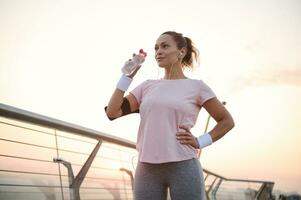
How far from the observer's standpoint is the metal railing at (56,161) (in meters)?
2.21

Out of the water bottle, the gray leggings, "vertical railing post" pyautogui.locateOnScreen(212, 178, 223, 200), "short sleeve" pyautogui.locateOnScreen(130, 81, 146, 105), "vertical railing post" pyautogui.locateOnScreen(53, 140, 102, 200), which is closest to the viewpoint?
the gray leggings

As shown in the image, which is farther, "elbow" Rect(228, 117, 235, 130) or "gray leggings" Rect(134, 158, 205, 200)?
"elbow" Rect(228, 117, 235, 130)

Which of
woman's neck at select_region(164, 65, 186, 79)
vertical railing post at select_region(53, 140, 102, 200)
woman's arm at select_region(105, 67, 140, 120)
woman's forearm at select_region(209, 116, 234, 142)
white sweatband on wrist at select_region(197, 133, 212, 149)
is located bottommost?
vertical railing post at select_region(53, 140, 102, 200)

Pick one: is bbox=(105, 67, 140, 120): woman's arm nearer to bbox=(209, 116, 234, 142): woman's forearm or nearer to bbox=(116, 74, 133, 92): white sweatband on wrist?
bbox=(116, 74, 133, 92): white sweatband on wrist

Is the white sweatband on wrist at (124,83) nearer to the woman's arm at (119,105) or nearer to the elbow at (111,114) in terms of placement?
the woman's arm at (119,105)

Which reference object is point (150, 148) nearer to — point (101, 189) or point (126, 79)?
point (126, 79)

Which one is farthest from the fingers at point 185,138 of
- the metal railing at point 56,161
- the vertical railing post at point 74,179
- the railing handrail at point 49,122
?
the vertical railing post at point 74,179

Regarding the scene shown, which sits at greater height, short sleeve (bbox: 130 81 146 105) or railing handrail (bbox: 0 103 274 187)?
short sleeve (bbox: 130 81 146 105)

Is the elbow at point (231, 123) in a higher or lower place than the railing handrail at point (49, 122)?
lower

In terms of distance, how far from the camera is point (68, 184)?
2.65 m

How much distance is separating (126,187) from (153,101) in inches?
74.8

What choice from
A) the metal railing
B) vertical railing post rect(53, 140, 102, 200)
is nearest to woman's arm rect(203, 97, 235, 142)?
the metal railing

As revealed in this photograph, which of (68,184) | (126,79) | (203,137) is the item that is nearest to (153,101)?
(126,79)

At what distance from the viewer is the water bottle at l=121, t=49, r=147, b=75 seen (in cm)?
182
